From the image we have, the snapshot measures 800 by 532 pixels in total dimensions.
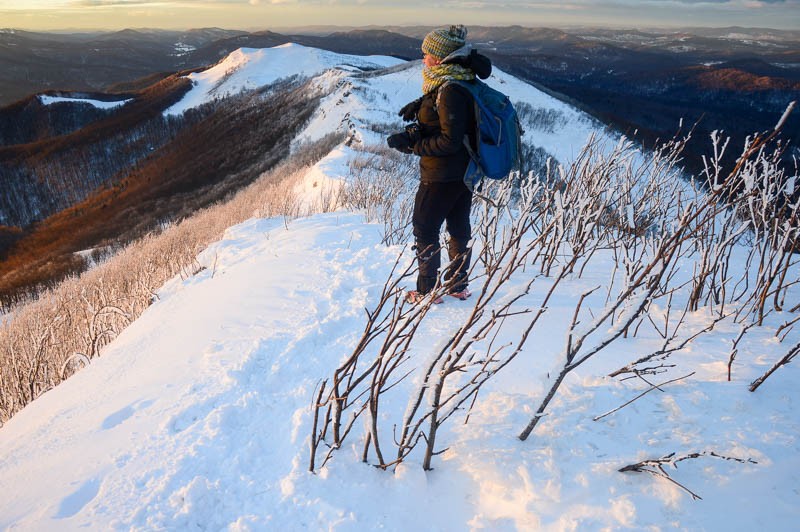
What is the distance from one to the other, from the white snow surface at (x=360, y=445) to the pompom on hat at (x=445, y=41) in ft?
5.31

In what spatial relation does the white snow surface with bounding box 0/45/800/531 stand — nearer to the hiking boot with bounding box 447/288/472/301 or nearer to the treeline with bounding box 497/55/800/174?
the hiking boot with bounding box 447/288/472/301

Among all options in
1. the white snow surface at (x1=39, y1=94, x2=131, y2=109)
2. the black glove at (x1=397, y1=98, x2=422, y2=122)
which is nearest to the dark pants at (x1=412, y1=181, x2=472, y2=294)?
the black glove at (x1=397, y1=98, x2=422, y2=122)

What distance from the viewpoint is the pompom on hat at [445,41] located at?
239 centimetres

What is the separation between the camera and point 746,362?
5.68ft

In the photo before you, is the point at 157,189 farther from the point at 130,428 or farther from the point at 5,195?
the point at 130,428

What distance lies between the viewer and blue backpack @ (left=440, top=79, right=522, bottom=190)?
7.93 feet

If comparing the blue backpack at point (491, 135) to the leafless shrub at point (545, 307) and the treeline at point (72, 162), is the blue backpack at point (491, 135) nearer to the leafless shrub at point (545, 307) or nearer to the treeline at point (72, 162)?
the leafless shrub at point (545, 307)

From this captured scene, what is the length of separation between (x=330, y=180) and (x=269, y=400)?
6881 mm

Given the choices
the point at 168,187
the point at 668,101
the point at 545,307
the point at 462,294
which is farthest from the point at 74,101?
the point at 668,101

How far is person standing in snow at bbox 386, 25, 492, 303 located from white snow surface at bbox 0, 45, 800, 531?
2.43ft

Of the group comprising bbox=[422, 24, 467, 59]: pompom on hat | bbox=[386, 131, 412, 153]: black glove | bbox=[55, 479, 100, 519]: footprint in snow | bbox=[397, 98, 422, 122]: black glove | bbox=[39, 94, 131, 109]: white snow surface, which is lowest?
bbox=[55, 479, 100, 519]: footprint in snow

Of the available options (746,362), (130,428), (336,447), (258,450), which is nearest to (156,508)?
(258,450)

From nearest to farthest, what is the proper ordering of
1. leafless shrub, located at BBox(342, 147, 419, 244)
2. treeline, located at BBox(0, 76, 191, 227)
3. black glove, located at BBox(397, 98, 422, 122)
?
black glove, located at BBox(397, 98, 422, 122) < leafless shrub, located at BBox(342, 147, 419, 244) < treeline, located at BBox(0, 76, 191, 227)

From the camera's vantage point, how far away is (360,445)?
1.54 metres
